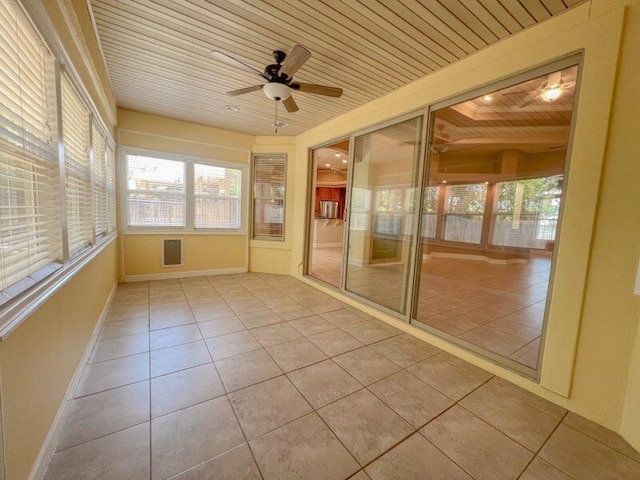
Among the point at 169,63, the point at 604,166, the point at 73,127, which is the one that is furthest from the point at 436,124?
the point at 73,127

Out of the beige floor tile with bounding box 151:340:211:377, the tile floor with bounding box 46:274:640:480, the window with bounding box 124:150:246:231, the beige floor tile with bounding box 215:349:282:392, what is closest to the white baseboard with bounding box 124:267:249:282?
the window with bounding box 124:150:246:231

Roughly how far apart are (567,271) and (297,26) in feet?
8.89

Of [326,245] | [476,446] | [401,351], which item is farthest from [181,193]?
[326,245]

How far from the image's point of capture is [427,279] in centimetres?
484

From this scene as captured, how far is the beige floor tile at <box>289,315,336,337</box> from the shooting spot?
9.14 ft

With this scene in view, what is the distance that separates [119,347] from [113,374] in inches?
17.3

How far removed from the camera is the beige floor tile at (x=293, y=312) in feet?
10.3

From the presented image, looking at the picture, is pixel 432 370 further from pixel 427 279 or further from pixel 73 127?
pixel 73 127

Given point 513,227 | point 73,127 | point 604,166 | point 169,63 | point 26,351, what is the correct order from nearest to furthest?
point 26,351 < point 604,166 < point 73,127 < point 169,63 < point 513,227

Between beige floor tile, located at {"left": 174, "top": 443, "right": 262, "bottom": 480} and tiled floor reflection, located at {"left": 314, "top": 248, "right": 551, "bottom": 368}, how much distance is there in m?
2.10

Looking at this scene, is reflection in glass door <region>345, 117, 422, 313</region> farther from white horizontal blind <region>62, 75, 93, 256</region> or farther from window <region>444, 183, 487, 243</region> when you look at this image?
white horizontal blind <region>62, 75, 93, 256</region>

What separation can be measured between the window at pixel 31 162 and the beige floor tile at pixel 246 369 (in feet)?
4.01

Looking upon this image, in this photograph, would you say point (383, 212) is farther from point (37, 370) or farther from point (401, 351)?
point (37, 370)

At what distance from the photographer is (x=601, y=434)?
159 cm
